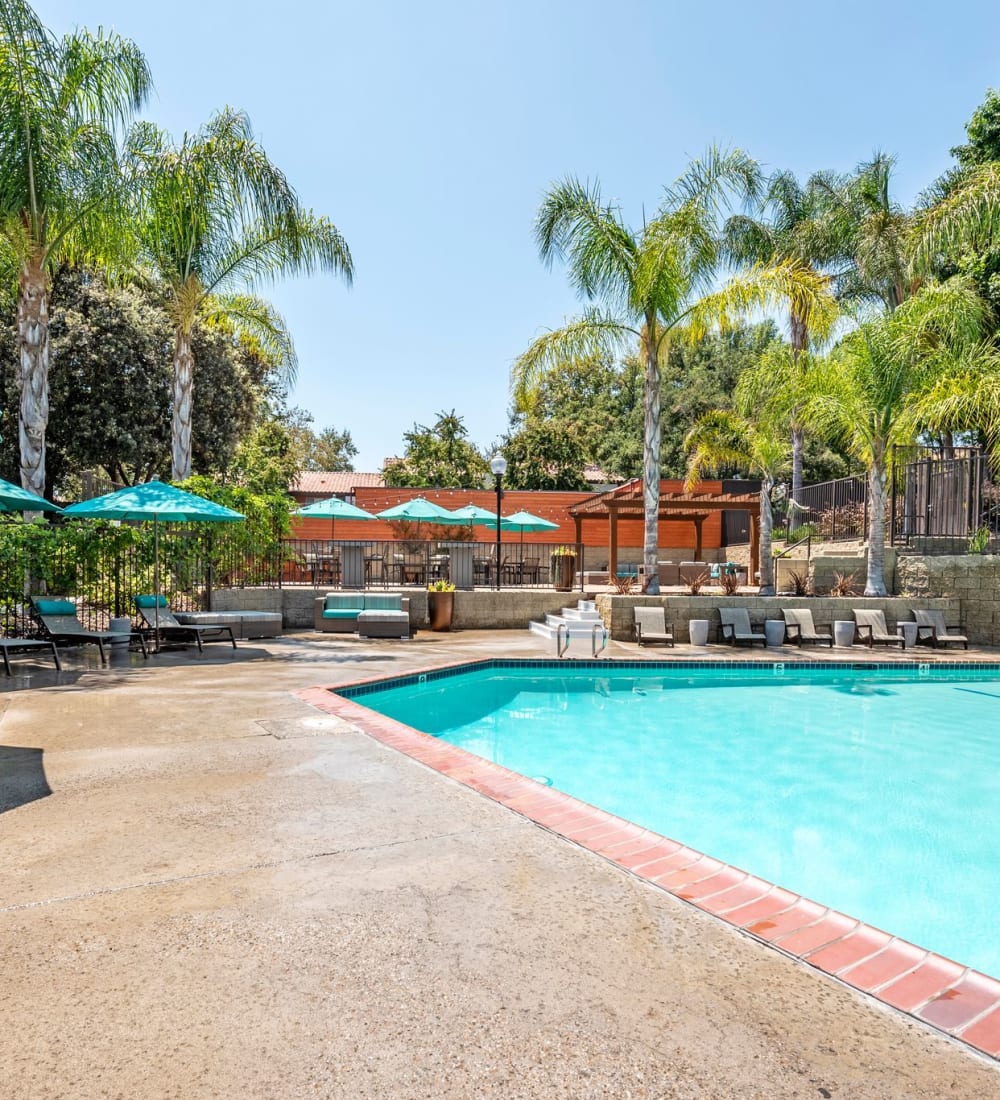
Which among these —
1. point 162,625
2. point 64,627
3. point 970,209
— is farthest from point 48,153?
point 970,209

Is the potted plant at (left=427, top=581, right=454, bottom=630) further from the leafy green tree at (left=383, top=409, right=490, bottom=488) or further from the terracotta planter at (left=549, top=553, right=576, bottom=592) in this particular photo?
the leafy green tree at (left=383, top=409, right=490, bottom=488)

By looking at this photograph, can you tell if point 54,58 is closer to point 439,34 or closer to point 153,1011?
point 439,34

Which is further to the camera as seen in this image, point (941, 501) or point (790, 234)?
point (790, 234)

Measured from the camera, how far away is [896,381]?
1389 centimetres

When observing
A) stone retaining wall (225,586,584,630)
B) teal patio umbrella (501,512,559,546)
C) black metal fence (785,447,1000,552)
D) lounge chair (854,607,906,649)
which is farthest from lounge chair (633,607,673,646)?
black metal fence (785,447,1000,552)

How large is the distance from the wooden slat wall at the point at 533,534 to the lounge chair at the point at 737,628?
510 inches

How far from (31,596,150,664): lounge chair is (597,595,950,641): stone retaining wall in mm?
8227

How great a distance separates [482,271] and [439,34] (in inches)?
389

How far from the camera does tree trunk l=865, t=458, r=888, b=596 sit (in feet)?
47.4

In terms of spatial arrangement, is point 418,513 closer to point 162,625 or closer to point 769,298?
point 162,625

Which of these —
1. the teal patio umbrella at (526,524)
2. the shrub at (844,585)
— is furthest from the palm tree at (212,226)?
the shrub at (844,585)

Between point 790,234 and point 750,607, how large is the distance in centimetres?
1408

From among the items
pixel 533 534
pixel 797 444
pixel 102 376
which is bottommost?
pixel 533 534

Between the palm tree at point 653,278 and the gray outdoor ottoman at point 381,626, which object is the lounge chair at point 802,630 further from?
the gray outdoor ottoman at point 381,626
